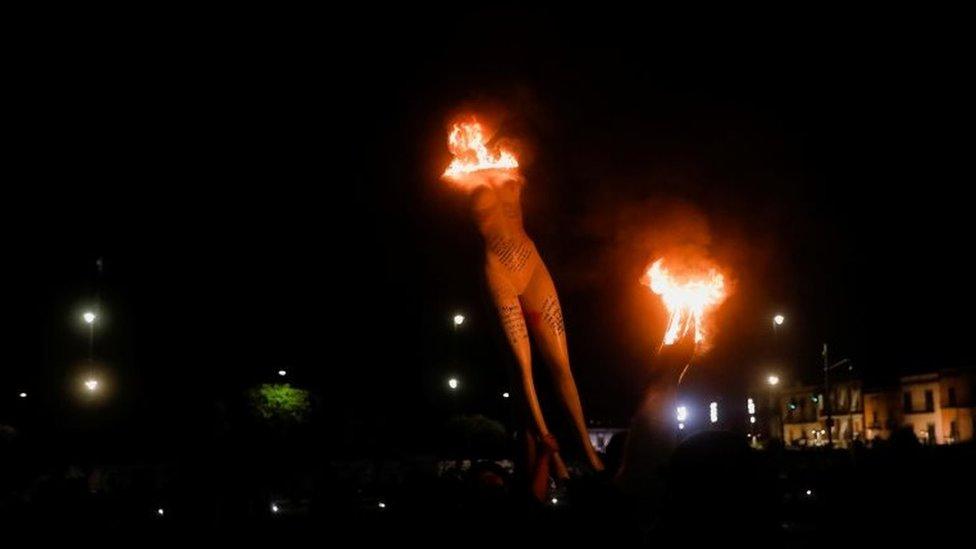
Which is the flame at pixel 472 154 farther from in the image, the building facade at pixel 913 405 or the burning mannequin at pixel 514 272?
the building facade at pixel 913 405

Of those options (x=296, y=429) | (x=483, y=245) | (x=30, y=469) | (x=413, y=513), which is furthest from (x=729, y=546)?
(x=296, y=429)

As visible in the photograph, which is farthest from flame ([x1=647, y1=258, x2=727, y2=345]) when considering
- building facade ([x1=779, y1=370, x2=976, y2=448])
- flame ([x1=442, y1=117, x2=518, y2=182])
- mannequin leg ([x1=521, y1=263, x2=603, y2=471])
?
building facade ([x1=779, y1=370, x2=976, y2=448])

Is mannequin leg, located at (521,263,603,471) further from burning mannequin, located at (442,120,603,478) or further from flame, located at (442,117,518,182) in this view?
flame, located at (442,117,518,182)

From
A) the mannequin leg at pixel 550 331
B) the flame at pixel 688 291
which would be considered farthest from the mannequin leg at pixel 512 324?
the flame at pixel 688 291

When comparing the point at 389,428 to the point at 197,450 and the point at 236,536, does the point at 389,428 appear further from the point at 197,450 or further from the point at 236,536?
the point at 236,536

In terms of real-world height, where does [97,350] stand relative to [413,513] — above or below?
above

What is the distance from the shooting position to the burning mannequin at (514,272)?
13789mm

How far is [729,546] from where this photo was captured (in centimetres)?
307

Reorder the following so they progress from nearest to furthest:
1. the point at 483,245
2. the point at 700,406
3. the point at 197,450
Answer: the point at 197,450 < the point at 483,245 < the point at 700,406

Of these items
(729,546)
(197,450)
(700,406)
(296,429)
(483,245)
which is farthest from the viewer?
(296,429)

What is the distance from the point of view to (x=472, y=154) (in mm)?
14352

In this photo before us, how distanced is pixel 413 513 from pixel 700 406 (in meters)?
19.8

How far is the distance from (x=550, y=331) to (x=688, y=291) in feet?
6.41

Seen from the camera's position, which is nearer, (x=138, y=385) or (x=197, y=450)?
(x=197, y=450)
